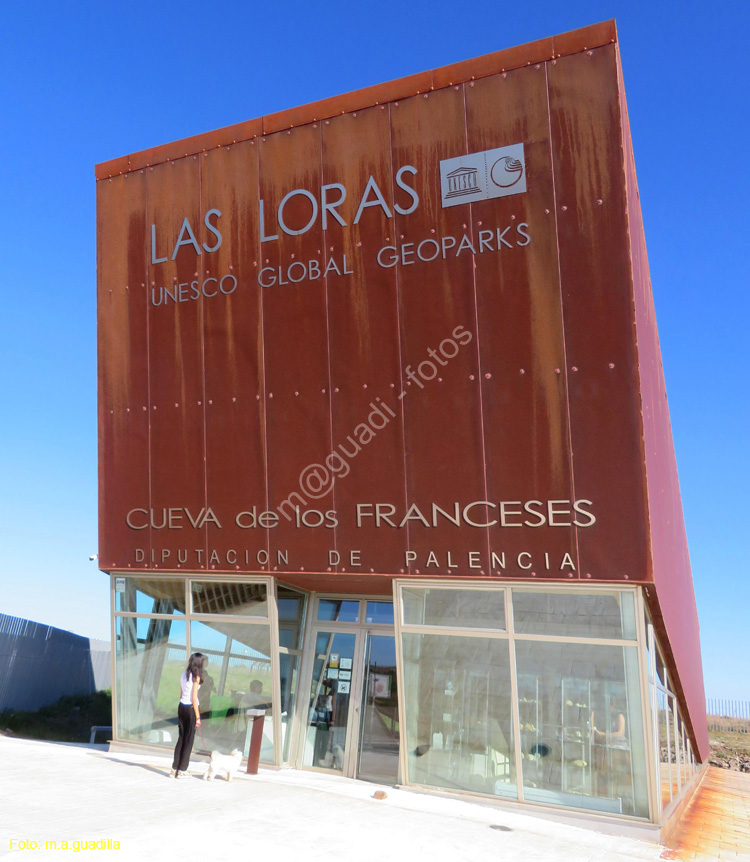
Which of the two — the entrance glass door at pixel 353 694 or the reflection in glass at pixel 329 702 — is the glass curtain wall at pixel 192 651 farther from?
the entrance glass door at pixel 353 694

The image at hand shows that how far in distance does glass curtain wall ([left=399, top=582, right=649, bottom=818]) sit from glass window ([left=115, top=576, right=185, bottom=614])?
4448 millimetres

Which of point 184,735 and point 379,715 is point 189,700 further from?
point 379,715

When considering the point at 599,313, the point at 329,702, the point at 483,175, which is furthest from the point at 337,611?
the point at 483,175

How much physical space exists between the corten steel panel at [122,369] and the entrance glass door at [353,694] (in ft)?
11.8

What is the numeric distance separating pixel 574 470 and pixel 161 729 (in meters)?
8.60

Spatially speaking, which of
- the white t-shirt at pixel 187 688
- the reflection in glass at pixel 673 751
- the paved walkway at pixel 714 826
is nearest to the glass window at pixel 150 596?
the white t-shirt at pixel 187 688

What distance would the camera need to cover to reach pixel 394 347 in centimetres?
1251

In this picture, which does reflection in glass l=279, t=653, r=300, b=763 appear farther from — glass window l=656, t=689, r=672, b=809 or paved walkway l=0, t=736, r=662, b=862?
glass window l=656, t=689, r=672, b=809

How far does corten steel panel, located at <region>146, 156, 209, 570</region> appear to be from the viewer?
14070 millimetres

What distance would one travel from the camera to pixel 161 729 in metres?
14.4

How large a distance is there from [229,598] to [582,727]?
615cm

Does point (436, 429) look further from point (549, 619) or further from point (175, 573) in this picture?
point (175, 573)

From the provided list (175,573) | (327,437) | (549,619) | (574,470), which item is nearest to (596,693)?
(549,619)

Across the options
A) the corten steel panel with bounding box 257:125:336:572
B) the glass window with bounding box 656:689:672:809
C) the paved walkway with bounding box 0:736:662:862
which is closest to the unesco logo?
the corten steel panel with bounding box 257:125:336:572
